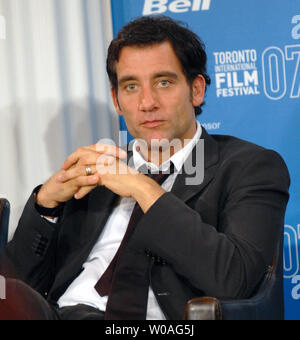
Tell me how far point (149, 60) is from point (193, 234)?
830 mm

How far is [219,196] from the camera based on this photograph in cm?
219

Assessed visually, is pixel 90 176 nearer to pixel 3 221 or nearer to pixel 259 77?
pixel 3 221

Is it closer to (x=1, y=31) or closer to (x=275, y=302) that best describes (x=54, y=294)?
(x=275, y=302)

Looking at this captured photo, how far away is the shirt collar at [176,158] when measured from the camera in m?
2.35

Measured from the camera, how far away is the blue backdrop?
344 centimetres

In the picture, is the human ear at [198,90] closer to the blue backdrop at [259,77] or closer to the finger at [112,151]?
the finger at [112,151]

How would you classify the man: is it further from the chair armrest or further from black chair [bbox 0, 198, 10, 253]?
the chair armrest

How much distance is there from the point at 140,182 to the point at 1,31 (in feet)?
6.48

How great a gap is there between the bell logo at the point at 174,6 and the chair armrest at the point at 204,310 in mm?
2319

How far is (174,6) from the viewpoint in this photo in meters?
3.65

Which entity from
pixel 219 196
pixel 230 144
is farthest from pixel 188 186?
pixel 230 144

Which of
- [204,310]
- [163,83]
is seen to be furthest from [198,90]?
[204,310]

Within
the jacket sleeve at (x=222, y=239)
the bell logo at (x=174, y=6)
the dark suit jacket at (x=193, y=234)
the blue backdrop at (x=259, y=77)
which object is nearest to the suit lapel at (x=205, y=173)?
the dark suit jacket at (x=193, y=234)

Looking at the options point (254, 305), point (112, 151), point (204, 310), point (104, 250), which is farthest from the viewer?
point (104, 250)
